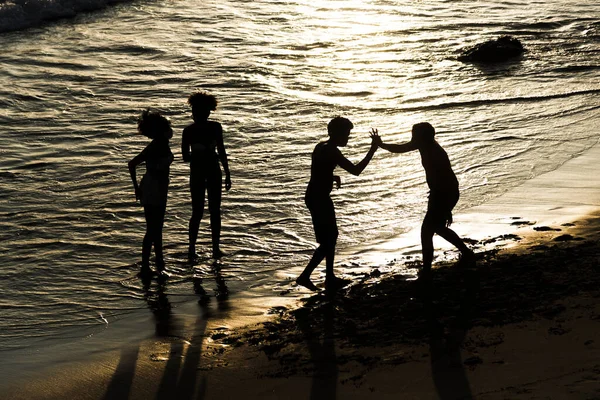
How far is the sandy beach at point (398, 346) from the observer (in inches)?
252

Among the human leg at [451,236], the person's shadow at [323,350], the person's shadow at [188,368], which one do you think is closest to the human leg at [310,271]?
the person's shadow at [323,350]

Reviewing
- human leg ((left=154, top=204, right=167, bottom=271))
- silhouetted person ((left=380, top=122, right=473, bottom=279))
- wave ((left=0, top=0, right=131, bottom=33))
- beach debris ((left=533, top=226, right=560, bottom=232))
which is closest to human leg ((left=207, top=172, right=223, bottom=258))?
human leg ((left=154, top=204, right=167, bottom=271))

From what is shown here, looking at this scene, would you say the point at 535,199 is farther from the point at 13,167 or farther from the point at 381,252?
the point at 13,167

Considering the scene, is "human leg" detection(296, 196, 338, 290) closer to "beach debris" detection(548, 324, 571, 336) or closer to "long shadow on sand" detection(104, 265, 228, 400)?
"long shadow on sand" detection(104, 265, 228, 400)

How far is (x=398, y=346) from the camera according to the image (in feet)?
23.1

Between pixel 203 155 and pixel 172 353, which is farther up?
pixel 203 155

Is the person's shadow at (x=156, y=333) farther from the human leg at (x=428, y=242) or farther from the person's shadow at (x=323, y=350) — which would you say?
the human leg at (x=428, y=242)

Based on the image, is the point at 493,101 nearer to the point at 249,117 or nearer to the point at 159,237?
the point at 249,117

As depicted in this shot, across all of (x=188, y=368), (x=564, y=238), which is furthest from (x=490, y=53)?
(x=188, y=368)

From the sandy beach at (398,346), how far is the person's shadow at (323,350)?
13mm

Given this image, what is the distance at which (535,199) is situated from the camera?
36.7ft

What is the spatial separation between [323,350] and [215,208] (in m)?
2.95

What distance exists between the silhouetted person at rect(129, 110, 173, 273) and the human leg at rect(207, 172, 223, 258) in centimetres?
69

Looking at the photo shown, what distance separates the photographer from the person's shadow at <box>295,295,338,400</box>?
21.3ft
